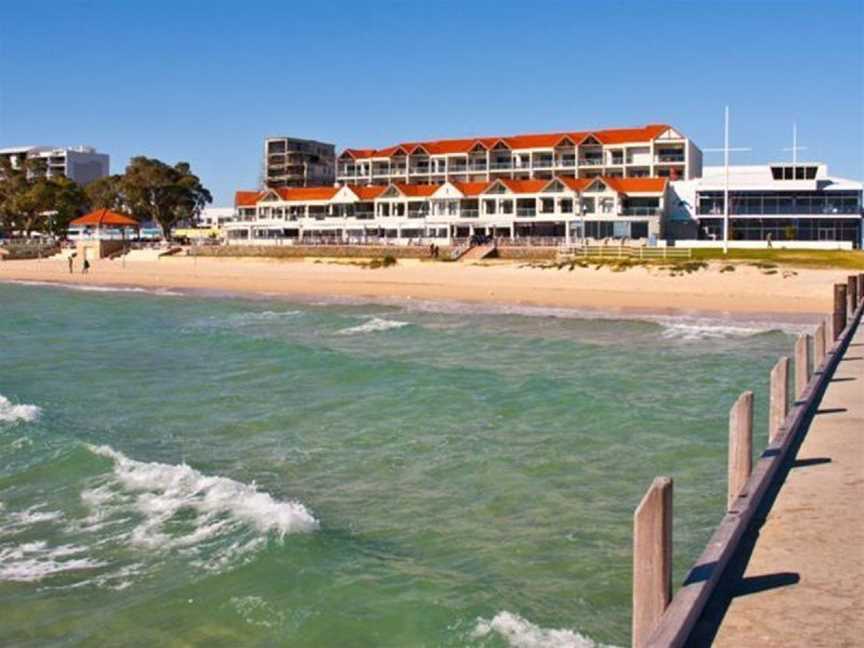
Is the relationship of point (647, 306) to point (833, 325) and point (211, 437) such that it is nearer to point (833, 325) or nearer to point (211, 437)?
point (833, 325)

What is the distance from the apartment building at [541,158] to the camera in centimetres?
9000

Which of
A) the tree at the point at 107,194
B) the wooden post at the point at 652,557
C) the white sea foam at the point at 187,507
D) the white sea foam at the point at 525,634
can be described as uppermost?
the tree at the point at 107,194

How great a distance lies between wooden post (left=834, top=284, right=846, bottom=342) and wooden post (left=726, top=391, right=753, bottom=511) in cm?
1250

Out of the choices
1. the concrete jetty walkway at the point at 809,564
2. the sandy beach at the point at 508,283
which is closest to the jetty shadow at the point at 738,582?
the concrete jetty walkway at the point at 809,564

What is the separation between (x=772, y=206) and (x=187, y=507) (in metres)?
68.4

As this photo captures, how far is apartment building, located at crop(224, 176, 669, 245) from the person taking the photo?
2906 inches

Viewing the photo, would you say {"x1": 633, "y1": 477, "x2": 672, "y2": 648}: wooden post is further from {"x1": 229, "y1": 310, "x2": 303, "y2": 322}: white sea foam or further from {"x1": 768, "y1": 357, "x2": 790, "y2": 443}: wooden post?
{"x1": 229, "y1": 310, "x2": 303, "y2": 322}: white sea foam

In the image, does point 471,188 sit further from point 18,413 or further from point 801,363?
point 801,363

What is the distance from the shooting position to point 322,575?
9.29 m

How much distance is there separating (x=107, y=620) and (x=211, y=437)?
7381 mm

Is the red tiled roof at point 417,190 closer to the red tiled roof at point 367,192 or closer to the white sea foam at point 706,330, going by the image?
the red tiled roof at point 367,192

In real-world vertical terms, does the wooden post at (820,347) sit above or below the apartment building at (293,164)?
below

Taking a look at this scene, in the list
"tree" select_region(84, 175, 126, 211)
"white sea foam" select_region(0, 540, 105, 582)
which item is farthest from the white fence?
"tree" select_region(84, 175, 126, 211)

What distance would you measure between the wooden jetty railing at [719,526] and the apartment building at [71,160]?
162 meters
